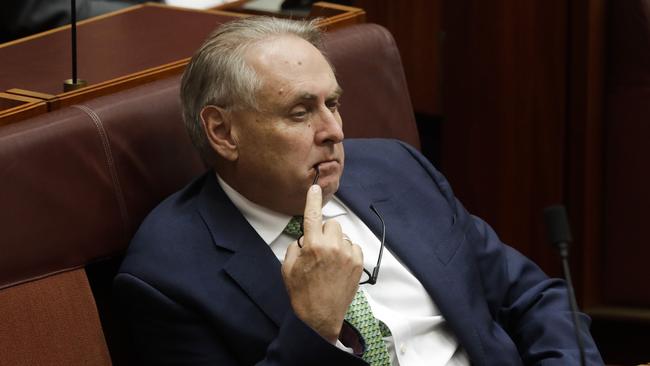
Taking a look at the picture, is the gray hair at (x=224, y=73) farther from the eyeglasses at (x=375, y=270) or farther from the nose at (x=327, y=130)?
the eyeglasses at (x=375, y=270)

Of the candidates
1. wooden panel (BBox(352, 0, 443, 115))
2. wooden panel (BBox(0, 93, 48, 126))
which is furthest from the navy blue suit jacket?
wooden panel (BBox(352, 0, 443, 115))

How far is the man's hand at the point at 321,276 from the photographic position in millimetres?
1479

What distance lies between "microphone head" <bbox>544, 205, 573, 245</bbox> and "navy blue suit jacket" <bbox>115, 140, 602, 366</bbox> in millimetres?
363

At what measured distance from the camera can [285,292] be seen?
161 centimetres

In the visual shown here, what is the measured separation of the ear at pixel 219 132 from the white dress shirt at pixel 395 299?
0.06 m

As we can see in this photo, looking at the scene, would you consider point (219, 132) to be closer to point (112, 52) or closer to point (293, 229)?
point (293, 229)

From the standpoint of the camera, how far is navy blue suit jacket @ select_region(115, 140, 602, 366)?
157 cm

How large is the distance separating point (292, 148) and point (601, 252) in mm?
1135

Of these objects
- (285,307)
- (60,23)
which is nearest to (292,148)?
(285,307)

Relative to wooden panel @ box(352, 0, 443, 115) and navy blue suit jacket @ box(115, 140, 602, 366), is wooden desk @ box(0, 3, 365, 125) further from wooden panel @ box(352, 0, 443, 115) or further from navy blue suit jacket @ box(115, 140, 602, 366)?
wooden panel @ box(352, 0, 443, 115)

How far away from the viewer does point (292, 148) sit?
1.64 meters

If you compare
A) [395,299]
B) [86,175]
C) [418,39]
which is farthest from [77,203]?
[418,39]

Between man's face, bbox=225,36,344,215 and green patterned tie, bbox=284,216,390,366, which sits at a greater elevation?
man's face, bbox=225,36,344,215

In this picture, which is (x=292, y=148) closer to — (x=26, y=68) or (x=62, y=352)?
(x=62, y=352)
